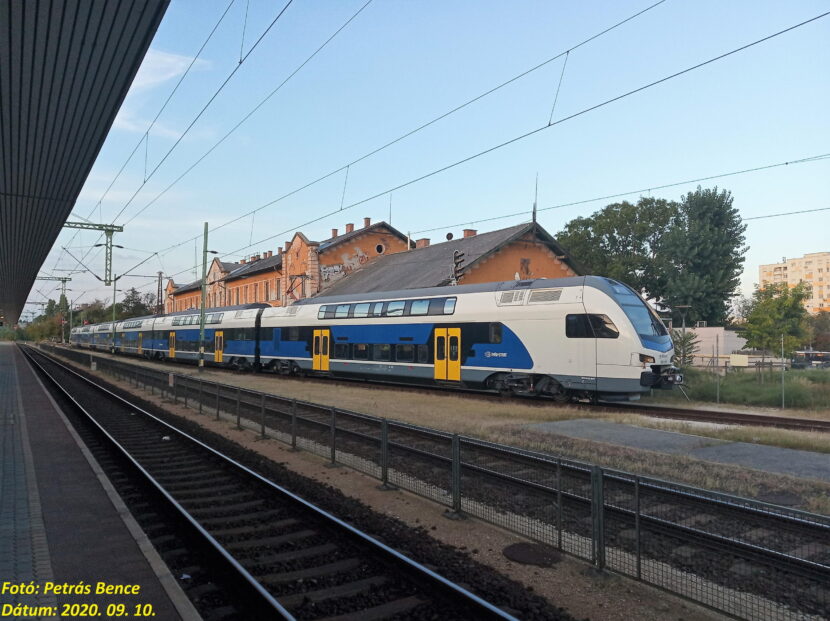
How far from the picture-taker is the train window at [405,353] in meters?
22.0

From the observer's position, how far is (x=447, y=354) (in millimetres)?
20516

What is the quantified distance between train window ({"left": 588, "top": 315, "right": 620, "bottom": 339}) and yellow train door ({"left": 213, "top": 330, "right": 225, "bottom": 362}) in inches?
992

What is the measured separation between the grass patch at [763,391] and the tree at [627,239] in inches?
1477

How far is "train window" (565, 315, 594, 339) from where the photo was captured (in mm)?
16547

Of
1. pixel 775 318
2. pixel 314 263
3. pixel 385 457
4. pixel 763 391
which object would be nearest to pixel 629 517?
pixel 385 457

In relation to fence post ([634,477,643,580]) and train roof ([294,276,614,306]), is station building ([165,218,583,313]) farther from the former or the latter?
fence post ([634,477,643,580])

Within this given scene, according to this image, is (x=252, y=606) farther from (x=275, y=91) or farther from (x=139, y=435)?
(x=275, y=91)

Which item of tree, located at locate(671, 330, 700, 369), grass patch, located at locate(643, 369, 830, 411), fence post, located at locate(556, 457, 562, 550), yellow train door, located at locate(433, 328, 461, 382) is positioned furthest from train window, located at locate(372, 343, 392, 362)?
fence post, located at locate(556, 457, 562, 550)

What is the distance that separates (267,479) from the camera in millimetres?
9133

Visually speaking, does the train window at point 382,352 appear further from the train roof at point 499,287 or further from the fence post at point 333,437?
the fence post at point 333,437

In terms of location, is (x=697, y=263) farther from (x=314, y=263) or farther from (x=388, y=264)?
(x=314, y=263)

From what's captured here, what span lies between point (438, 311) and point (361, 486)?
12.4 m

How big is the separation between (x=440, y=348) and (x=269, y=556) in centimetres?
1495

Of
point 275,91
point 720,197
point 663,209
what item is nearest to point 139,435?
point 275,91
